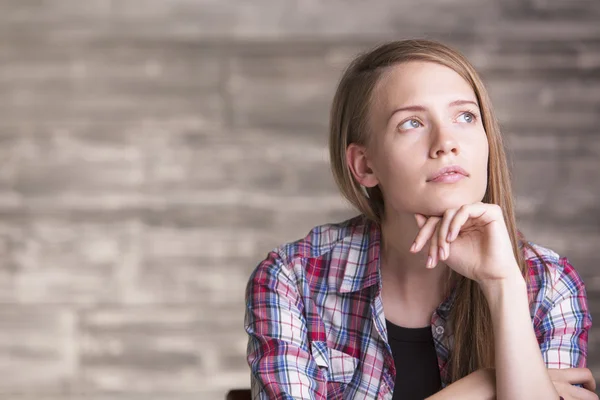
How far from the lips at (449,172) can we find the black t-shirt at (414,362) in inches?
13.6

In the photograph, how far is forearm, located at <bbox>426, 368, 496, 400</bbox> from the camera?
5.38 ft

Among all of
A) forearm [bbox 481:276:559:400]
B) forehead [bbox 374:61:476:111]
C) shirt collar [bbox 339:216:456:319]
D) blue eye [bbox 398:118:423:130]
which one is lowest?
forearm [bbox 481:276:559:400]

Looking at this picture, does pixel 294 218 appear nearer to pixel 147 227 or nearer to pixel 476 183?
pixel 147 227

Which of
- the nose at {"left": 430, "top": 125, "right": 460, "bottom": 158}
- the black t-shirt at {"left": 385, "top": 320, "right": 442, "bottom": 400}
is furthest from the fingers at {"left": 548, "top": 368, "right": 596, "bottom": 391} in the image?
the nose at {"left": 430, "top": 125, "right": 460, "bottom": 158}

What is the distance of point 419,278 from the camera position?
1942 mm

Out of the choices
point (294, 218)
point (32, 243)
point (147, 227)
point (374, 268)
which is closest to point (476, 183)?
point (374, 268)

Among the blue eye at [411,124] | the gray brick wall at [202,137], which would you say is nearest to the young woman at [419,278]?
the blue eye at [411,124]

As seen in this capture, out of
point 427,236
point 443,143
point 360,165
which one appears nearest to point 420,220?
point 427,236

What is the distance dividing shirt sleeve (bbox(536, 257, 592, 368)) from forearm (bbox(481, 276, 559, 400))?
0.41 feet

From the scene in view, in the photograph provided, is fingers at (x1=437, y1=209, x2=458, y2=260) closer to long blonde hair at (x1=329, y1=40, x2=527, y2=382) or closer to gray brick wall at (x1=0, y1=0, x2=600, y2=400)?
long blonde hair at (x1=329, y1=40, x2=527, y2=382)

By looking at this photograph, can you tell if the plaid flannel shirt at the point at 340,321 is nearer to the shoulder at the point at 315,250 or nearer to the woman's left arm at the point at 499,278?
the shoulder at the point at 315,250

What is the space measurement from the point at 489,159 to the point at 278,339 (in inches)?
22.7

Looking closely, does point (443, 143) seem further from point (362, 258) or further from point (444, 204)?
point (362, 258)

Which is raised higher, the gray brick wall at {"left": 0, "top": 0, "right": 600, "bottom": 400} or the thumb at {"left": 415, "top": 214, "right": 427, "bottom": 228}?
the gray brick wall at {"left": 0, "top": 0, "right": 600, "bottom": 400}
